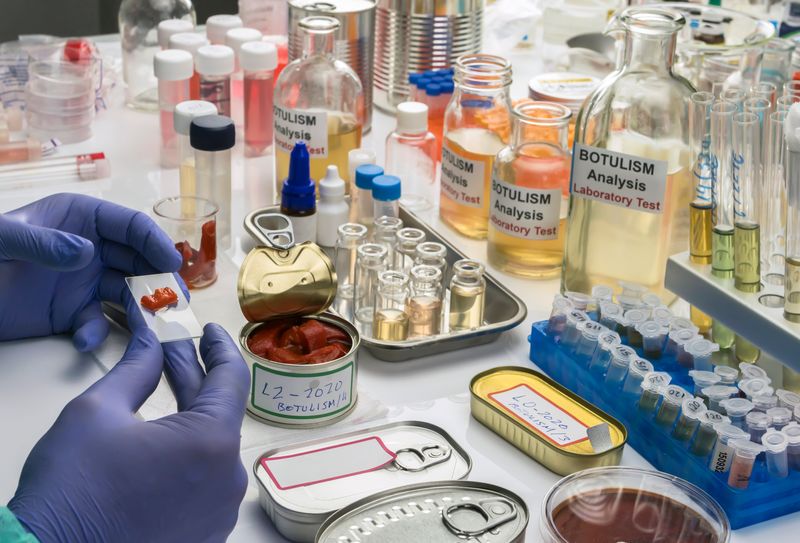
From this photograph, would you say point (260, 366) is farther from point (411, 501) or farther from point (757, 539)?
point (757, 539)

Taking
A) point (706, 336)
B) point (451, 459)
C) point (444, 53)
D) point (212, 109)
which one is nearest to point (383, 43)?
point (444, 53)

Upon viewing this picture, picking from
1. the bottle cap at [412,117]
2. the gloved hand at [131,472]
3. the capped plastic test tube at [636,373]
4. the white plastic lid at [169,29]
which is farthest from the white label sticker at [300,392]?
the white plastic lid at [169,29]

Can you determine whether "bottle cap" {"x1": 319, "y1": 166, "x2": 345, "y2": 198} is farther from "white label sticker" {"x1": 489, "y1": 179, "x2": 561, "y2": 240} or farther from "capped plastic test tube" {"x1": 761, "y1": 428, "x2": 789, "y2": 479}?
"capped plastic test tube" {"x1": 761, "y1": 428, "x2": 789, "y2": 479}

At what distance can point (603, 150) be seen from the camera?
1445 mm

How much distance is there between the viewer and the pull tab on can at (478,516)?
3.49ft

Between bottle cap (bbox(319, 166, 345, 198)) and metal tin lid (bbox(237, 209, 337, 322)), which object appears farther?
bottle cap (bbox(319, 166, 345, 198))

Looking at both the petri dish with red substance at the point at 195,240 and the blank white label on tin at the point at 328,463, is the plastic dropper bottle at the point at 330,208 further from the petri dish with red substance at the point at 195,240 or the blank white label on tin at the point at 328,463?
the blank white label on tin at the point at 328,463

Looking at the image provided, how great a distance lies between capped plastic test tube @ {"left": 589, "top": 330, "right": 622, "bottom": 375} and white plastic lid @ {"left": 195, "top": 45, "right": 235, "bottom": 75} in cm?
97

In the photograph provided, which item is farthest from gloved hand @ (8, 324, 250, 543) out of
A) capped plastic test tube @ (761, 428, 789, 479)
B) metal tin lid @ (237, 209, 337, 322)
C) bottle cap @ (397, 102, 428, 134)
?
bottle cap @ (397, 102, 428, 134)

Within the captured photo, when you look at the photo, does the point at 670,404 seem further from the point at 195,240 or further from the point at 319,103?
the point at 319,103

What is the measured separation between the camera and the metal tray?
4.65 feet

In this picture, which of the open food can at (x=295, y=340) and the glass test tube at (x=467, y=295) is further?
the glass test tube at (x=467, y=295)

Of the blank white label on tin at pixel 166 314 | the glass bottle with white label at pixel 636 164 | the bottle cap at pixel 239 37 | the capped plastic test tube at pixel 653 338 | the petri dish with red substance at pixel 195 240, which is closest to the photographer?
the blank white label on tin at pixel 166 314

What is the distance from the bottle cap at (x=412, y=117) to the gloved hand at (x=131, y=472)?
0.82m
